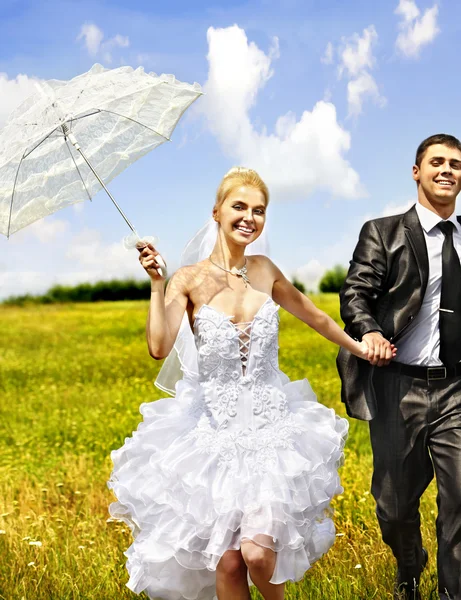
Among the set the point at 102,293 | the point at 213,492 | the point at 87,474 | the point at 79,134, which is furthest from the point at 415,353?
the point at 102,293

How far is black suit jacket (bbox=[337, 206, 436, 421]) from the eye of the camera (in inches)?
211

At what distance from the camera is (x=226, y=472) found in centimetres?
442

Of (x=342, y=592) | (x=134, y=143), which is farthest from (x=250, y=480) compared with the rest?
(x=134, y=143)

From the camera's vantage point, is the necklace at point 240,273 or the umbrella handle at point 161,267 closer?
the umbrella handle at point 161,267

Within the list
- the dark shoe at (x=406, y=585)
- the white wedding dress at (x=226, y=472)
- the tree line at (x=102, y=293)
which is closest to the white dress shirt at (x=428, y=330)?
the white wedding dress at (x=226, y=472)

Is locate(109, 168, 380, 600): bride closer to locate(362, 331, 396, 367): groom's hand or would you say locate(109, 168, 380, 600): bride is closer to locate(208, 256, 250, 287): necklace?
locate(208, 256, 250, 287): necklace

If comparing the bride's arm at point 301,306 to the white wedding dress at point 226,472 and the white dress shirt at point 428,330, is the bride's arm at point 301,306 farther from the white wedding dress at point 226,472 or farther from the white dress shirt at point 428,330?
the white dress shirt at point 428,330

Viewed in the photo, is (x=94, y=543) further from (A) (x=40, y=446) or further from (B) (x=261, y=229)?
(A) (x=40, y=446)

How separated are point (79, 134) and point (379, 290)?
2.16 meters

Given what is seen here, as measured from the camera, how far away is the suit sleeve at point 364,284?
17.5 ft

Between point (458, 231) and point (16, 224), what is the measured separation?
2.89m

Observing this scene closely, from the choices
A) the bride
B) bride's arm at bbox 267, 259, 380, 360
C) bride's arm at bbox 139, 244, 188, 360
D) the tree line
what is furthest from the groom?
the tree line

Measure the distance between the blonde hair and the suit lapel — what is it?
1.21 m

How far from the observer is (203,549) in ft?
14.6
